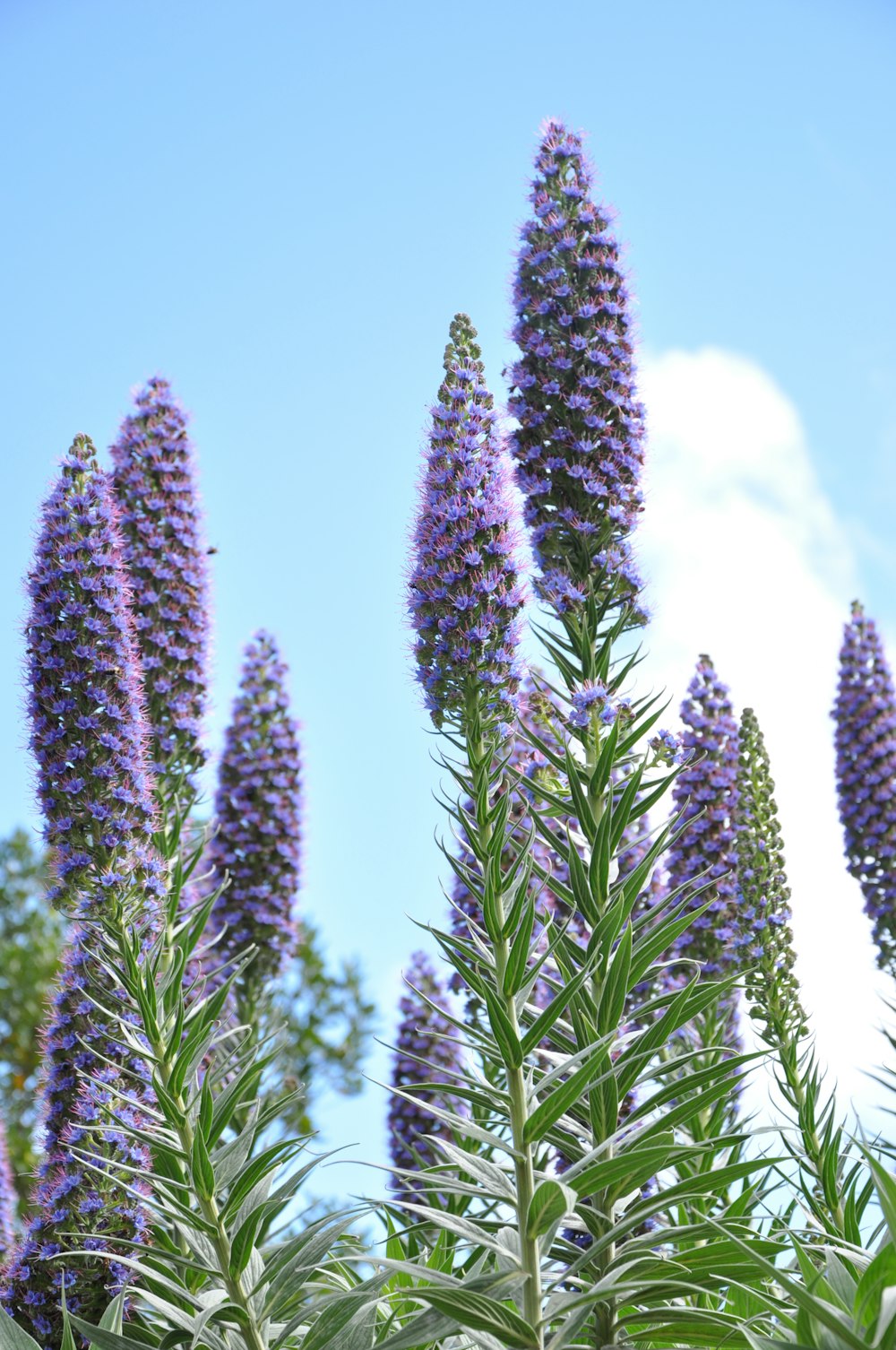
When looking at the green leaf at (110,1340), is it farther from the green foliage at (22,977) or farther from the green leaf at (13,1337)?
the green foliage at (22,977)

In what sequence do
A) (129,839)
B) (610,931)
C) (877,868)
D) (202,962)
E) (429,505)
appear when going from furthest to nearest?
(877,868) < (202,962) < (129,839) < (429,505) < (610,931)

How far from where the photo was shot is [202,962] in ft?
25.3

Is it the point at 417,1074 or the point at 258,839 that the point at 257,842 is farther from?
the point at 417,1074

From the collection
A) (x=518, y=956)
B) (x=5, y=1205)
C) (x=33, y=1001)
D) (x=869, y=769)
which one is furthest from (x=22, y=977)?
(x=518, y=956)

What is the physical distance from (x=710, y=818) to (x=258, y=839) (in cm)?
313

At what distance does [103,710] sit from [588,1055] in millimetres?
2453

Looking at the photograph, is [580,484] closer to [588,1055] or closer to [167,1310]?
[588,1055]

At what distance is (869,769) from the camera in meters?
9.54

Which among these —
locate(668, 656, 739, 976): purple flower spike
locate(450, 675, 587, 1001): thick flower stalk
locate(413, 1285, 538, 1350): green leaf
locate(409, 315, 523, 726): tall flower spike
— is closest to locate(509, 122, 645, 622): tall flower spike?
locate(450, 675, 587, 1001): thick flower stalk

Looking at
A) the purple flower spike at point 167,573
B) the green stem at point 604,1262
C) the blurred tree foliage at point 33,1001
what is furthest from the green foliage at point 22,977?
the green stem at point 604,1262

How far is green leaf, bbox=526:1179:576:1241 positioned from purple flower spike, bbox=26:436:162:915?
2.12 m

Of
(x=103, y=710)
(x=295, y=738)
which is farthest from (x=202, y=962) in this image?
(x=103, y=710)

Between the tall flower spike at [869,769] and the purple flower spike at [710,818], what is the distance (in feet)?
6.05

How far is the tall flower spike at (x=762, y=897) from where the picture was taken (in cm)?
615
